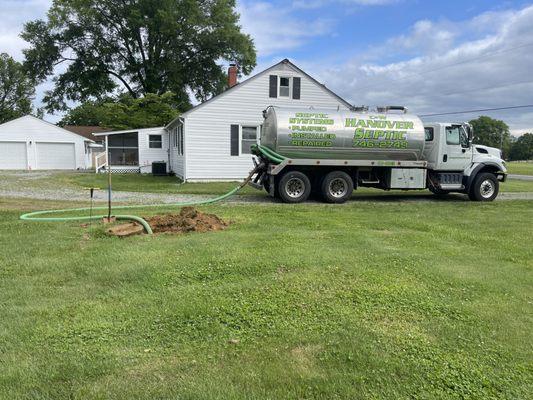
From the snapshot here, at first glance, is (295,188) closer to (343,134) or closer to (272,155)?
(272,155)

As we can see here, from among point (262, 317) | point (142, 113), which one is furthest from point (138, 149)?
point (262, 317)

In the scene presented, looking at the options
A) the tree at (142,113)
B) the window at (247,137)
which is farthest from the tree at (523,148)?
the window at (247,137)

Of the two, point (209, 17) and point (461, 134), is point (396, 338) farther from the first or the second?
point (209, 17)

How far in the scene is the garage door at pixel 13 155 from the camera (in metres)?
36.2

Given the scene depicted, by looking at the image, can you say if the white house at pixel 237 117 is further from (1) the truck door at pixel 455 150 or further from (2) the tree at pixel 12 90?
(2) the tree at pixel 12 90

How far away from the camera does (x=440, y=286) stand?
5219 mm

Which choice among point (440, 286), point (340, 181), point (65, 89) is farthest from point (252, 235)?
point (65, 89)

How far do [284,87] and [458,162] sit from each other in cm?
953

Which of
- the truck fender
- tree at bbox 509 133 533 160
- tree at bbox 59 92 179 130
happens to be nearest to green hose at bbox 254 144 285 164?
the truck fender

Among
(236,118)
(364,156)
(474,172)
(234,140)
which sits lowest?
(474,172)

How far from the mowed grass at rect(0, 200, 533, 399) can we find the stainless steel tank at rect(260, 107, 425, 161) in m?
6.14

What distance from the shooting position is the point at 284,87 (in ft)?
69.6

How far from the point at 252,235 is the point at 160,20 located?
3418 centimetres

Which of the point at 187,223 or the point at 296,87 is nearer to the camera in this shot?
the point at 187,223
